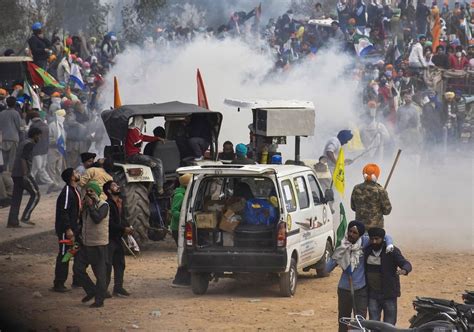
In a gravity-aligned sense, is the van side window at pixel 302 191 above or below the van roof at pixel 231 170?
below

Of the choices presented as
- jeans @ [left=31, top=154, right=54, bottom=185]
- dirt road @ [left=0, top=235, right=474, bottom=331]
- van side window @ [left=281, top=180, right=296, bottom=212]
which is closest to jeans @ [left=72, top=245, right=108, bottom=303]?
dirt road @ [left=0, top=235, right=474, bottom=331]

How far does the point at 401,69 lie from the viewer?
3912 cm

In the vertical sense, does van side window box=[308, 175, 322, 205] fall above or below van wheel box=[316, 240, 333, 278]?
above

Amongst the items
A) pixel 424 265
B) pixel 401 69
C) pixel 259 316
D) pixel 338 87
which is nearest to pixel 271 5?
pixel 401 69

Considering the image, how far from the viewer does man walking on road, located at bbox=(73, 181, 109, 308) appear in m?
16.1

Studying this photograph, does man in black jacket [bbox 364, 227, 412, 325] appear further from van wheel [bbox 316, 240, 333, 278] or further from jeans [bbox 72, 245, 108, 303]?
van wheel [bbox 316, 240, 333, 278]

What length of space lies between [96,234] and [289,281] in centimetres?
245

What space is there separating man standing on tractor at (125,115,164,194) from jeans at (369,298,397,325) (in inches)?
305

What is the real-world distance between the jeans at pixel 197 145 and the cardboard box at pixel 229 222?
4642 millimetres

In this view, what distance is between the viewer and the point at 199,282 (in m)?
17.2

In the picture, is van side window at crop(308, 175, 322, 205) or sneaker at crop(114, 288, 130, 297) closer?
sneaker at crop(114, 288, 130, 297)

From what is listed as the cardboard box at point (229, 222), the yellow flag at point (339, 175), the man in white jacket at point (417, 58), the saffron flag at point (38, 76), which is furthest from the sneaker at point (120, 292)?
the man in white jacket at point (417, 58)

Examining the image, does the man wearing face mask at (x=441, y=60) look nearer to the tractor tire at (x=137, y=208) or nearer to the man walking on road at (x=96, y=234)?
the tractor tire at (x=137, y=208)

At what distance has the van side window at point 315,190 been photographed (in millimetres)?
18359
